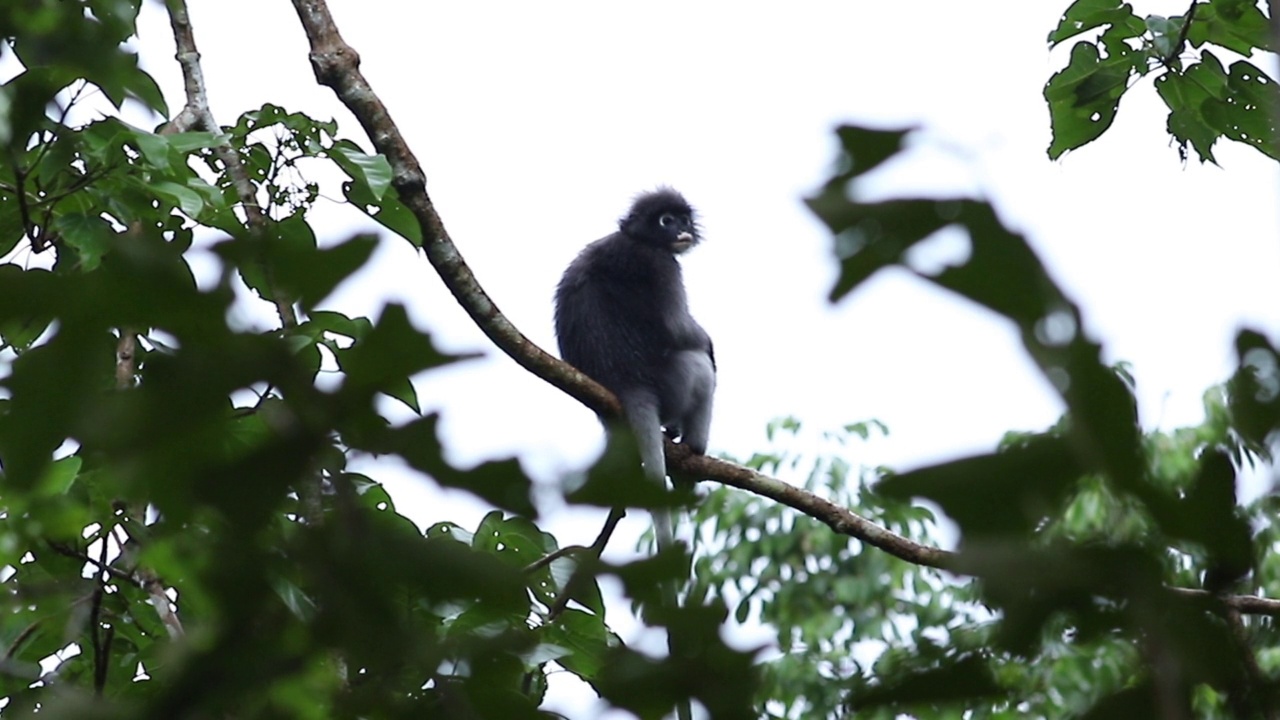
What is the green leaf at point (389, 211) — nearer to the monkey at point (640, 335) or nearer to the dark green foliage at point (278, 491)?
the dark green foliage at point (278, 491)

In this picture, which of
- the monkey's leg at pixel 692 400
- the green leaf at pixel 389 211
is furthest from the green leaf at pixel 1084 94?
the monkey's leg at pixel 692 400

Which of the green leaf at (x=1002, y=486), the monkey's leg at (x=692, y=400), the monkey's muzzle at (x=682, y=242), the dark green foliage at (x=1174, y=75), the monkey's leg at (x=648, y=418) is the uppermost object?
the monkey's muzzle at (x=682, y=242)

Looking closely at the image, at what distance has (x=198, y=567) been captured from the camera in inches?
13.6

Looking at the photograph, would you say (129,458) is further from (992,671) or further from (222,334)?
(992,671)

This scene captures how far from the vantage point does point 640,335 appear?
4691mm

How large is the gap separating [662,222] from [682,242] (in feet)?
0.43

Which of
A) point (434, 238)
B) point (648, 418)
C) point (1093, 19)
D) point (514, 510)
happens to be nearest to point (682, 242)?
point (648, 418)

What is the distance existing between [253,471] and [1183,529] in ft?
Answer: 0.64

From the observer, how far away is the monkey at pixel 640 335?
14.9ft

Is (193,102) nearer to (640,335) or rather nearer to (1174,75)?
(1174,75)

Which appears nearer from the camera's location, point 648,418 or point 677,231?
point 648,418

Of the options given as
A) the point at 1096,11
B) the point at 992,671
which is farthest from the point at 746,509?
the point at 992,671

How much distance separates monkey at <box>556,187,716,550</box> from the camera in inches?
179

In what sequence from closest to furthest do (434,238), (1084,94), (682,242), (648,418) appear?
1. (1084,94)
2. (434,238)
3. (648,418)
4. (682,242)
